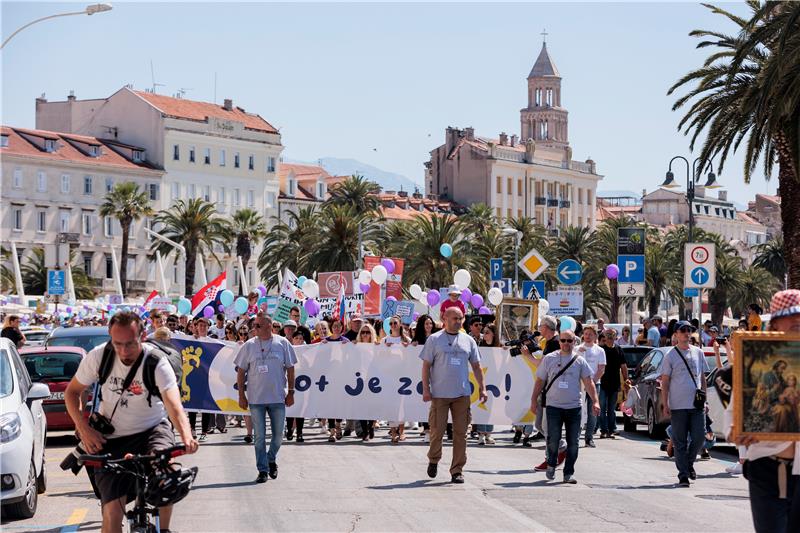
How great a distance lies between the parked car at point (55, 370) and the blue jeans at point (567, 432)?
839 cm

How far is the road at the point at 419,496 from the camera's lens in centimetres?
1228

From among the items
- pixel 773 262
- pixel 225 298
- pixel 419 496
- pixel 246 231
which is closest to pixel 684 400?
pixel 419 496

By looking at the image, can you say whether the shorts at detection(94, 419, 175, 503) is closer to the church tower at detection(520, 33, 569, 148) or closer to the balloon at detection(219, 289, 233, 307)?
the balloon at detection(219, 289, 233, 307)

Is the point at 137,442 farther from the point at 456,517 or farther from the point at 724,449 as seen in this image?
the point at 724,449

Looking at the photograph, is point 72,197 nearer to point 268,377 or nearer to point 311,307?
point 311,307

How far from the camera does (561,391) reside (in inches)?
639

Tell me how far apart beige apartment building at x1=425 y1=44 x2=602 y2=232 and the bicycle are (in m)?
131

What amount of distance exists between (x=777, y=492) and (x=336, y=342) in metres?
15.3

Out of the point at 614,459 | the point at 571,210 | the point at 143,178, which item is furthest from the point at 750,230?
the point at 614,459

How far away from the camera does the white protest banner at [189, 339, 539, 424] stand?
22.2 m

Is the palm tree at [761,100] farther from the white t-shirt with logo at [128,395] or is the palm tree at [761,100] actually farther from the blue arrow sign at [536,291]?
the white t-shirt with logo at [128,395]

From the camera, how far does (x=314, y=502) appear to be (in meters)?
13.6

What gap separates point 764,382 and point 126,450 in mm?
3832

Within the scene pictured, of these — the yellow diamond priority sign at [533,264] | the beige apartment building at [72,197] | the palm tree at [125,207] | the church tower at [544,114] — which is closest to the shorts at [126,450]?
the yellow diamond priority sign at [533,264]
